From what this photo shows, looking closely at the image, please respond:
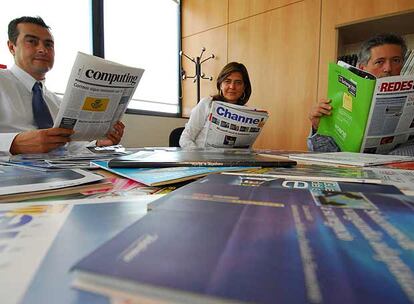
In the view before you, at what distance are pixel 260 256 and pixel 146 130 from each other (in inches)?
98.5

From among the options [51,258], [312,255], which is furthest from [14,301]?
[312,255]

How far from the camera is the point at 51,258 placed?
0.57ft

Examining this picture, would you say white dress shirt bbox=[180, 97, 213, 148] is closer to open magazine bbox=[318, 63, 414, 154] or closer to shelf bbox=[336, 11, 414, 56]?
open magazine bbox=[318, 63, 414, 154]

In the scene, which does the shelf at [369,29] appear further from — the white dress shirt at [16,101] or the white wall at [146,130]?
the white dress shirt at [16,101]

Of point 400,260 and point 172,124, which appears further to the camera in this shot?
point 172,124

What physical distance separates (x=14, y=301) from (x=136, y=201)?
0.19 meters

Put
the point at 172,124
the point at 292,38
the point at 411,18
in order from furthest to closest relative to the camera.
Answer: the point at 172,124 → the point at 292,38 → the point at 411,18

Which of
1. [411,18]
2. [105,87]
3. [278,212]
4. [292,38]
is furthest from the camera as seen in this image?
[292,38]

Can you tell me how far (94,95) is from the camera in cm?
83

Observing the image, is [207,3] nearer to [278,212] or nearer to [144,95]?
[144,95]

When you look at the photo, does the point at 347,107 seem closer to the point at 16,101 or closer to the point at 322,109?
the point at 322,109

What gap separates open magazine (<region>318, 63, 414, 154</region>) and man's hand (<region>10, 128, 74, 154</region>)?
0.97 metres

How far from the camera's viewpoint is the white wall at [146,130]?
2.41 metres

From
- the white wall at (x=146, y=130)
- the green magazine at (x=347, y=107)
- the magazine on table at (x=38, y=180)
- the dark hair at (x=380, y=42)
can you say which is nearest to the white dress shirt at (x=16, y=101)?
the magazine on table at (x=38, y=180)
